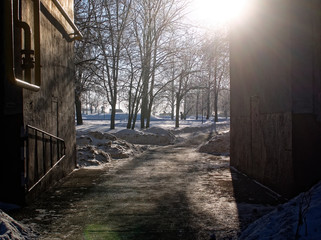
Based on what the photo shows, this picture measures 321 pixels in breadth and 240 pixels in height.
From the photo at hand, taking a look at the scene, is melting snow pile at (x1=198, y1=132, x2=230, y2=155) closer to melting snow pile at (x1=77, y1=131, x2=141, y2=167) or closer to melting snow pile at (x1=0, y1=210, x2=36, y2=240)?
melting snow pile at (x1=77, y1=131, x2=141, y2=167)

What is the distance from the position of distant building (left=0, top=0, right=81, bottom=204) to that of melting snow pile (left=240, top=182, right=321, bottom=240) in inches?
137

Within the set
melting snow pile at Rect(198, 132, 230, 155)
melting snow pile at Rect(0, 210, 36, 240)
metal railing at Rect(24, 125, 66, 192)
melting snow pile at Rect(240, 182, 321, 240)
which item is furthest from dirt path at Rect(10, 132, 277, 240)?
melting snow pile at Rect(198, 132, 230, 155)

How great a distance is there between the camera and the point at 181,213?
4961 millimetres

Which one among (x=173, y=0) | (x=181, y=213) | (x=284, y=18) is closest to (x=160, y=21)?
(x=173, y=0)

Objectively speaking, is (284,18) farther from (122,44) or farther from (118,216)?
(122,44)

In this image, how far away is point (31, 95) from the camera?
18.9 feet

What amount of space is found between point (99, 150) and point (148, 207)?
6.66m

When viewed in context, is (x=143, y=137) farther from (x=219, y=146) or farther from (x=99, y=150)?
(x=99, y=150)

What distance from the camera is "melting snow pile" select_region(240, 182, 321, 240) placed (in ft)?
9.83

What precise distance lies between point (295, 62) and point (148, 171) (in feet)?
17.1

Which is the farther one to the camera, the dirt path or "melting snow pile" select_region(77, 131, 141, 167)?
"melting snow pile" select_region(77, 131, 141, 167)

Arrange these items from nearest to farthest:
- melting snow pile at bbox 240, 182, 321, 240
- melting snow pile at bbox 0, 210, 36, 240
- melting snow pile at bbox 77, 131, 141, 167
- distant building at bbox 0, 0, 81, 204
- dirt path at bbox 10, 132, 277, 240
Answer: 1. melting snow pile at bbox 240, 182, 321, 240
2. melting snow pile at bbox 0, 210, 36, 240
3. dirt path at bbox 10, 132, 277, 240
4. distant building at bbox 0, 0, 81, 204
5. melting snow pile at bbox 77, 131, 141, 167

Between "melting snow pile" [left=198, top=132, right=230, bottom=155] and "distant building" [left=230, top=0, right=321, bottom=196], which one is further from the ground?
"distant building" [left=230, top=0, right=321, bottom=196]

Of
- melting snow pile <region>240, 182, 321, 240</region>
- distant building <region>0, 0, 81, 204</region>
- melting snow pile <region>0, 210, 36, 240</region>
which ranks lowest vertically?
melting snow pile <region>0, 210, 36, 240</region>
